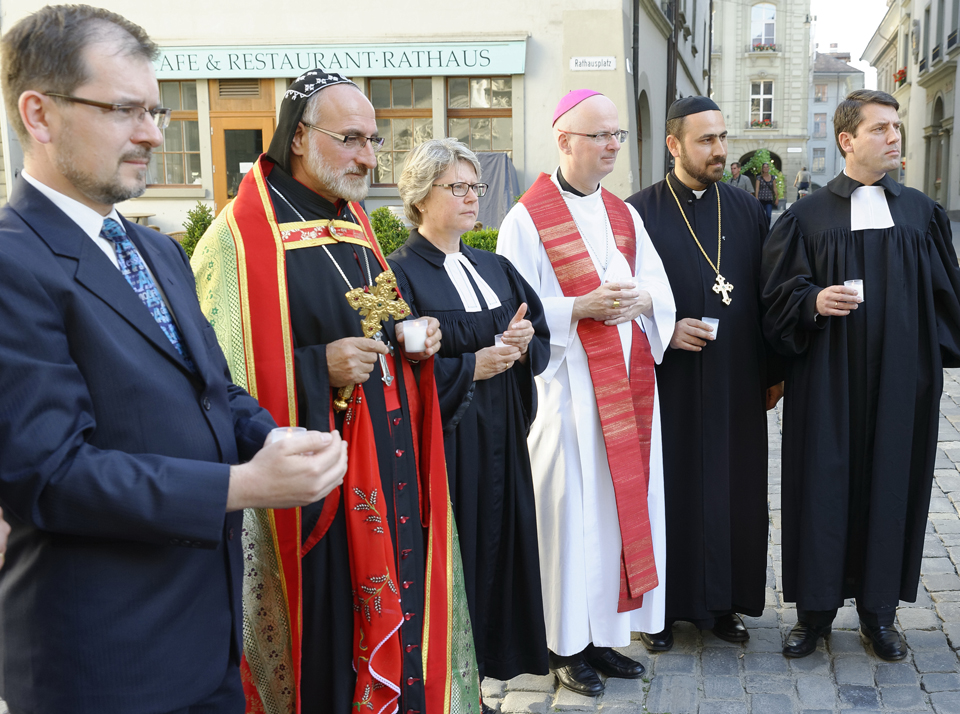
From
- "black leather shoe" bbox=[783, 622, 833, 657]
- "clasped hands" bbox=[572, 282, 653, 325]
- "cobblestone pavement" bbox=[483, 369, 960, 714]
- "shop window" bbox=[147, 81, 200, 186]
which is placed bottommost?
"cobblestone pavement" bbox=[483, 369, 960, 714]

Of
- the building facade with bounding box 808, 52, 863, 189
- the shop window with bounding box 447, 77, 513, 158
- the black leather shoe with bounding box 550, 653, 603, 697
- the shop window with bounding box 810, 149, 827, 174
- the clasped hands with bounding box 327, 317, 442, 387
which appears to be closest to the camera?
the clasped hands with bounding box 327, 317, 442, 387

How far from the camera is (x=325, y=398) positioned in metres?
2.47

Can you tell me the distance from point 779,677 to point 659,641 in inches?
19.5

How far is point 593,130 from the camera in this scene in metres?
3.57

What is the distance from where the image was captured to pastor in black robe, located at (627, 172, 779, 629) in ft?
12.3

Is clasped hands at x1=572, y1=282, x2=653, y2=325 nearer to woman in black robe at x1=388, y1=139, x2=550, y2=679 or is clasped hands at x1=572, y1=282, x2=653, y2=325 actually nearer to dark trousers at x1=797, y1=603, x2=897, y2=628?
woman in black robe at x1=388, y1=139, x2=550, y2=679

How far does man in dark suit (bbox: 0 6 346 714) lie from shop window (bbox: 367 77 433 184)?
44.4 feet

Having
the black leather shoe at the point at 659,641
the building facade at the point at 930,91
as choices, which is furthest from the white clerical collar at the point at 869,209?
the building facade at the point at 930,91

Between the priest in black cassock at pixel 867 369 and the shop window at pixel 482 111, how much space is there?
37.5 feet

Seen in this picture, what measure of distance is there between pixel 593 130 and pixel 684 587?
1929mm

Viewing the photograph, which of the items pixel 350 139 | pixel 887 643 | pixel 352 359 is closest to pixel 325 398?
pixel 352 359

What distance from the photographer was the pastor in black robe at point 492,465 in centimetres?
305

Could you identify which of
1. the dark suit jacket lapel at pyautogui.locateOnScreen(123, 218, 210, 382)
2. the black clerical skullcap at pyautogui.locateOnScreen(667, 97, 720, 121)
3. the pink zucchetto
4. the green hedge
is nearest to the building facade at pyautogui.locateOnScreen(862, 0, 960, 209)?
the green hedge

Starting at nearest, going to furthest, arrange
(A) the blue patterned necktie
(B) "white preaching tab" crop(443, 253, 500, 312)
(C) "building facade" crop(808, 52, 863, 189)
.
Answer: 1. (A) the blue patterned necktie
2. (B) "white preaching tab" crop(443, 253, 500, 312)
3. (C) "building facade" crop(808, 52, 863, 189)
